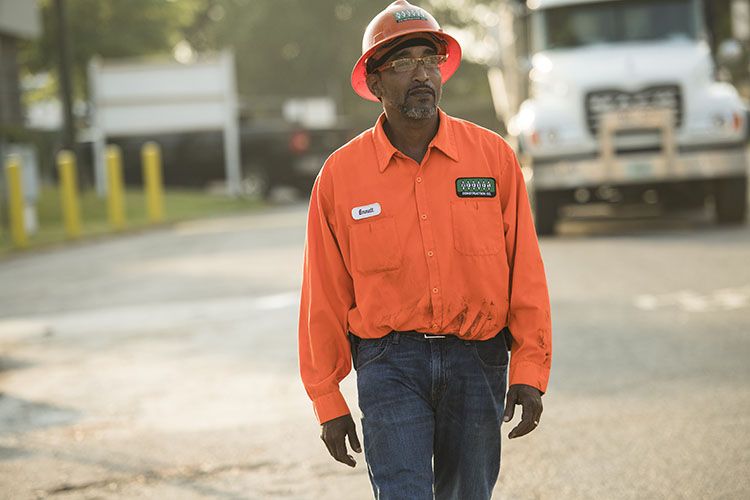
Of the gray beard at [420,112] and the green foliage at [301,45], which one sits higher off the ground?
the gray beard at [420,112]

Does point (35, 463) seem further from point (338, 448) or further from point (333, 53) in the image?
point (333, 53)

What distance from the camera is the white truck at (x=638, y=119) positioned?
1507 cm

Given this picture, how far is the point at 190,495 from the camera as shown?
5.53m

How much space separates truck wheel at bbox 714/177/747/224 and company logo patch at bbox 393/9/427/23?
12358 mm

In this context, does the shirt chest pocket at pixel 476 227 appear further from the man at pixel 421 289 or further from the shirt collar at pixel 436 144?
the shirt collar at pixel 436 144

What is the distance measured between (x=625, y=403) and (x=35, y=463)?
289 cm

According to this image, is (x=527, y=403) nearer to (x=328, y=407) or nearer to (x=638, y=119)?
(x=328, y=407)

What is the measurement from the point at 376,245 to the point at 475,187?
0.31 m

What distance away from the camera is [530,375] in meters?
3.58

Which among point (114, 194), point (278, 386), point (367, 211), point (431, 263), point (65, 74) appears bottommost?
point (114, 194)

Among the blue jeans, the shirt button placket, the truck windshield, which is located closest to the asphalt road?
the blue jeans

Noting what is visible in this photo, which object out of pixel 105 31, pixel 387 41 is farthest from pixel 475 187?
pixel 105 31

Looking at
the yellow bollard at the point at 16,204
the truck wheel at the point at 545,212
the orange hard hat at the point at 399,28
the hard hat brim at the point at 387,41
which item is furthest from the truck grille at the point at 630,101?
the orange hard hat at the point at 399,28

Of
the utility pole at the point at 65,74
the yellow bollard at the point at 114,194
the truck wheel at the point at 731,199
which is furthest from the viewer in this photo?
the utility pole at the point at 65,74
